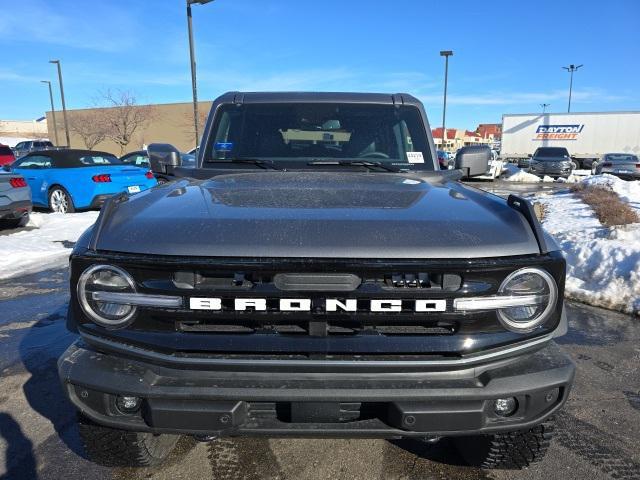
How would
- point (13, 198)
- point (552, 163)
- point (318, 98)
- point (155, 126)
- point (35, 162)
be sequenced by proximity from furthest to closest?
point (155, 126) → point (552, 163) → point (35, 162) → point (13, 198) → point (318, 98)

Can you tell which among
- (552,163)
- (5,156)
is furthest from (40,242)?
(552,163)

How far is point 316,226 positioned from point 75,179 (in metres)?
10.6

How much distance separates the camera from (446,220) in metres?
2.00

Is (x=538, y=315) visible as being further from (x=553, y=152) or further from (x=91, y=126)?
(x=91, y=126)

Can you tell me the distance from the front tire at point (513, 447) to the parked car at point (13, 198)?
29.7ft

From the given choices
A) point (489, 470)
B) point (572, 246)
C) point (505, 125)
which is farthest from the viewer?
point (505, 125)

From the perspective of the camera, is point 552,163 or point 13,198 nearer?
point 13,198

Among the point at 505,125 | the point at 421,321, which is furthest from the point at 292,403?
the point at 505,125

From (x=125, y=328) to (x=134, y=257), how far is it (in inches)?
11.5

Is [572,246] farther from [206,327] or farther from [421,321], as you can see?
[206,327]

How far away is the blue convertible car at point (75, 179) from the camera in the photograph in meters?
10.9

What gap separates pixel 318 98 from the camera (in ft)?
11.9

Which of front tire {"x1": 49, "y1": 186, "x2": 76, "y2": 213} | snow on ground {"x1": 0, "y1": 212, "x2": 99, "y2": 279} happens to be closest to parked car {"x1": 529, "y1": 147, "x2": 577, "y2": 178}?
snow on ground {"x1": 0, "y1": 212, "x2": 99, "y2": 279}

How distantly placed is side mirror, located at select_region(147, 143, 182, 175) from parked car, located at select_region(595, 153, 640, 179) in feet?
82.4
